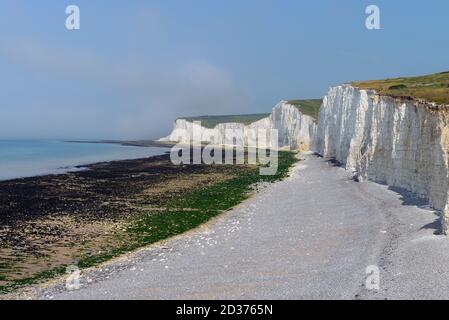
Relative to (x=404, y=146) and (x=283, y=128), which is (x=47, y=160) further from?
(x=404, y=146)

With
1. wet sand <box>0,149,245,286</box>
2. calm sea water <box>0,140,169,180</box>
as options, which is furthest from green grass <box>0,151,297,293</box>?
calm sea water <box>0,140,169,180</box>

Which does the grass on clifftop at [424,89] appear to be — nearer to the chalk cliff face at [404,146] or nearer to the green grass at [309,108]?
the chalk cliff face at [404,146]

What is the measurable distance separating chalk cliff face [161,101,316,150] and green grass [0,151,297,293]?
64661mm

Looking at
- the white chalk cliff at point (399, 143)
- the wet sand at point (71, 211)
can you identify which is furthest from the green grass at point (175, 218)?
the white chalk cliff at point (399, 143)

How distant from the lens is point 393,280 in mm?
13508

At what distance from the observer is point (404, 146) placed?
30.0 meters

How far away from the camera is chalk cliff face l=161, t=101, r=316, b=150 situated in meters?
111

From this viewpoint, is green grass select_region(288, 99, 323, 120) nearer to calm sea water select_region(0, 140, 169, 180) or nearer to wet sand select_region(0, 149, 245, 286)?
calm sea water select_region(0, 140, 169, 180)

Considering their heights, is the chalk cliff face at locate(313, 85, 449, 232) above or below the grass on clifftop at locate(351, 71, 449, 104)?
below

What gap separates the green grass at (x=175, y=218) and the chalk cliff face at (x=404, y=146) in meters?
9.76

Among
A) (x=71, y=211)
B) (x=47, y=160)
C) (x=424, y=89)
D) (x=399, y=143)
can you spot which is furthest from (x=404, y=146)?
(x=47, y=160)

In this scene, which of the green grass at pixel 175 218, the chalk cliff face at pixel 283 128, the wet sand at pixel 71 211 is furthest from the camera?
the chalk cliff face at pixel 283 128

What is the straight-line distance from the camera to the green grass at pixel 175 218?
62.9 ft
